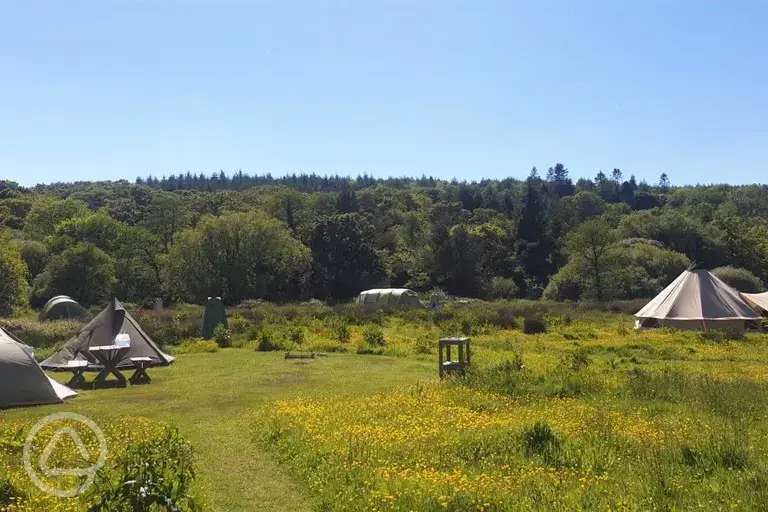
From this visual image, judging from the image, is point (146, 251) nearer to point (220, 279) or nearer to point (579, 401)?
point (220, 279)

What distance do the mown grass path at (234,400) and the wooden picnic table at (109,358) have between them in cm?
93

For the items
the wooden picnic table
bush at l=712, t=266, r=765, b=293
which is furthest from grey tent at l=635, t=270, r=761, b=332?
the wooden picnic table

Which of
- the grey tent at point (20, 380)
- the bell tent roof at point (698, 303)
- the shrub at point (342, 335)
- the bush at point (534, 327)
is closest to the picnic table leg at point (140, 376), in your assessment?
the grey tent at point (20, 380)

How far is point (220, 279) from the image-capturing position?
64.8m

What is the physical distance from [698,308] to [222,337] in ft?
82.5

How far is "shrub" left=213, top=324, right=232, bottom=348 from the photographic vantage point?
96.8ft

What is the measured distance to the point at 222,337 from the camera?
29.6 metres

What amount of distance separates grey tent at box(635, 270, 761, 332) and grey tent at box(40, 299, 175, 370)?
26.1 meters

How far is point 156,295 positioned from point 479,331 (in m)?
50.3

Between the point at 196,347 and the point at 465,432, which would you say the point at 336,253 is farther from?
the point at 465,432

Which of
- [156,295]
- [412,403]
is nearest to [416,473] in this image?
[412,403]

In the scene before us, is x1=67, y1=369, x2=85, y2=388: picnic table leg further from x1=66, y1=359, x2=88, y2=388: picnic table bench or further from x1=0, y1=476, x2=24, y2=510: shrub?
x1=0, y1=476, x2=24, y2=510: shrub

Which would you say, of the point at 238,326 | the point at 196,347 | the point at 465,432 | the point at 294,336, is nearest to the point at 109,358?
the point at 196,347

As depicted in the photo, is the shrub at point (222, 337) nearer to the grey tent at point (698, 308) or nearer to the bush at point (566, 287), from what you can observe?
the grey tent at point (698, 308)
